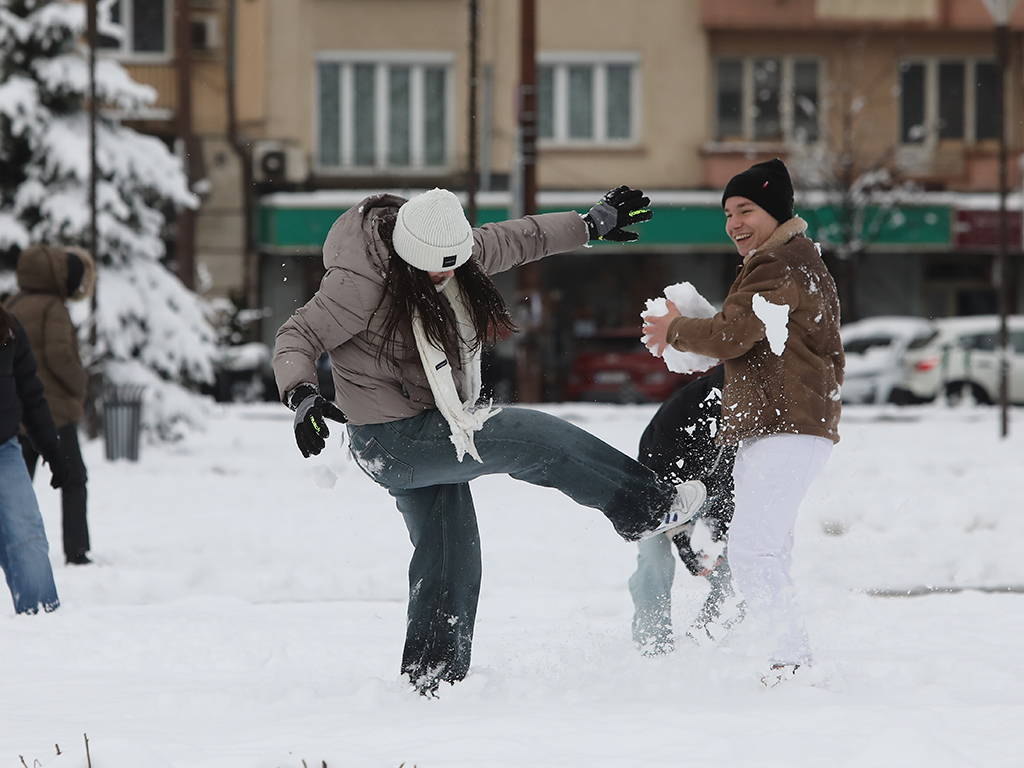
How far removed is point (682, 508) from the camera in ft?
13.5

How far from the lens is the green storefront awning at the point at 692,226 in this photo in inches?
930

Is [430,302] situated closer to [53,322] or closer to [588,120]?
[53,322]

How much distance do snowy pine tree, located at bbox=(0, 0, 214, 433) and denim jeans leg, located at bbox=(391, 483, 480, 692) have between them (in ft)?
30.6

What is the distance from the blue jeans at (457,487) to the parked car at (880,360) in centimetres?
1596

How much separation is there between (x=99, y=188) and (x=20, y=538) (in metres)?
8.37

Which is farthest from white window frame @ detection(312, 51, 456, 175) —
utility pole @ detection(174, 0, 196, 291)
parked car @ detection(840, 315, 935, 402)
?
parked car @ detection(840, 315, 935, 402)

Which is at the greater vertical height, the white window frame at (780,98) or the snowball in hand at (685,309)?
the white window frame at (780,98)

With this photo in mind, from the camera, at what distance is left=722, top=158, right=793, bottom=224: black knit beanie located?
13.7ft

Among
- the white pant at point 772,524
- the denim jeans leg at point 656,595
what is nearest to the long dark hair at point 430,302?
the white pant at point 772,524

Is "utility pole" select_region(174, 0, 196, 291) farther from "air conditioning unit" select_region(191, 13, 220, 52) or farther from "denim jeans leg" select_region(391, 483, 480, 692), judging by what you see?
"denim jeans leg" select_region(391, 483, 480, 692)

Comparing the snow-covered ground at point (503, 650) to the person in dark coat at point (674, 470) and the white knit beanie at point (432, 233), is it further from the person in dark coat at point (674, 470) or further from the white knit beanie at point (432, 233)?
the white knit beanie at point (432, 233)

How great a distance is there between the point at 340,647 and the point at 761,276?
230cm

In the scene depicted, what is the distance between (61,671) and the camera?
4629mm

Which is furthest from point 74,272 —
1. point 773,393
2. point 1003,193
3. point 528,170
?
point 528,170
